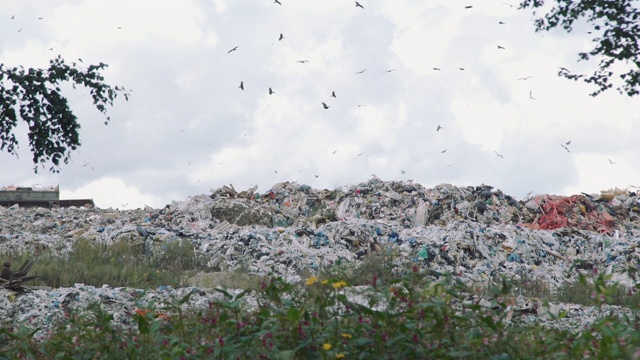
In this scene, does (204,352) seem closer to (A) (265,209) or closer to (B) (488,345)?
(B) (488,345)

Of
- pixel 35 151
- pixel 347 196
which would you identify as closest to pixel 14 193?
pixel 35 151

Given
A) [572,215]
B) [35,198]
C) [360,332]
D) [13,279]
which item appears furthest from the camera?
[35,198]

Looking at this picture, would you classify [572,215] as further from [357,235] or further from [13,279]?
[13,279]

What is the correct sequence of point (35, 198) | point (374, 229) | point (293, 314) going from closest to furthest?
point (293, 314), point (374, 229), point (35, 198)

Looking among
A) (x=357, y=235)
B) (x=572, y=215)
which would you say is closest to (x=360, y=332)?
(x=357, y=235)

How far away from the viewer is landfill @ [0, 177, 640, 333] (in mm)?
8047

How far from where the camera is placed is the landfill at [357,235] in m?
8.05

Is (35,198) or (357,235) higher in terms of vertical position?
(357,235)

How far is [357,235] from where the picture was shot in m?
13.1

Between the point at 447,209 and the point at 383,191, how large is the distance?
2145 mm

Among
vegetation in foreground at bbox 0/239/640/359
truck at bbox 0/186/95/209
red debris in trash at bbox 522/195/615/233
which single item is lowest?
truck at bbox 0/186/95/209

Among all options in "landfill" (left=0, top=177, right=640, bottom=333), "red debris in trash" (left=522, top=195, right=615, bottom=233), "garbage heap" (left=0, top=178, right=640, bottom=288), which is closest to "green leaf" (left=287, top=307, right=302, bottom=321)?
"landfill" (left=0, top=177, right=640, bottom=333)

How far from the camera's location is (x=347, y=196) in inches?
763

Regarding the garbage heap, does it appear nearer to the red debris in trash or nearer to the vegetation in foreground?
the red debris in trash
